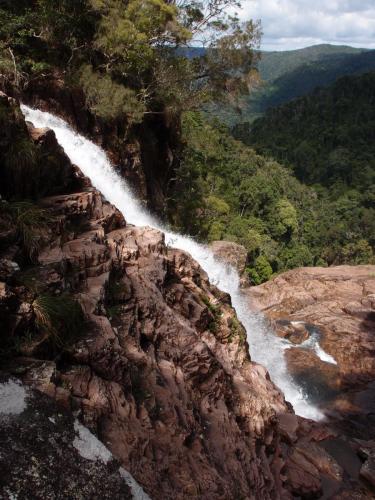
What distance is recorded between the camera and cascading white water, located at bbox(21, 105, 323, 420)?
43.8ft

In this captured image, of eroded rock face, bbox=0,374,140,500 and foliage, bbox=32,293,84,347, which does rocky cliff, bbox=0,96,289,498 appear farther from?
eroded rock face, bbox=0,374,140,500

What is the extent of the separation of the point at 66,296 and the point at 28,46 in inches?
507

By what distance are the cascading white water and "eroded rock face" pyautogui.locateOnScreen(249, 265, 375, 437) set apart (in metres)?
0.83

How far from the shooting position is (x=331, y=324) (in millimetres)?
24094

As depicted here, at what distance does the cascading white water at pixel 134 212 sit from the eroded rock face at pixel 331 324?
827 millimetres

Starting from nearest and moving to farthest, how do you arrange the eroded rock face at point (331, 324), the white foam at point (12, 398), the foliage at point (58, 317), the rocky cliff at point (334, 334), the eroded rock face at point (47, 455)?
the eroded rock face at point (47, 455) < the white foam at point (12, 398) < the foliage at point (58, 317) < the rocky cliff at point (334, 334) < the eroded rock face at point (331, 324)

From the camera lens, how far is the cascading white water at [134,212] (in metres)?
13.4

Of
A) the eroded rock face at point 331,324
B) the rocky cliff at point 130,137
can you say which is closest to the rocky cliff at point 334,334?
the eroded rock face at point 331,324

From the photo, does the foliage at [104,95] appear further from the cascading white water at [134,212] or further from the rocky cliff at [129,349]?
the rocky cliff at [129,349]

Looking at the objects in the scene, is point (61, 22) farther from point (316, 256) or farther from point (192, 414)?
point (316, 256)

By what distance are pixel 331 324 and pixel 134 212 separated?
14.1m

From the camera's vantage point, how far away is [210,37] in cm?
2094

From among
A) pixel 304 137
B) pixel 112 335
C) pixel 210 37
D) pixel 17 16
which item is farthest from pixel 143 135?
pixel 304 137

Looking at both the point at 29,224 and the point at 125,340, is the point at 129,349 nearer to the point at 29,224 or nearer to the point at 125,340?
the point at 125,340
